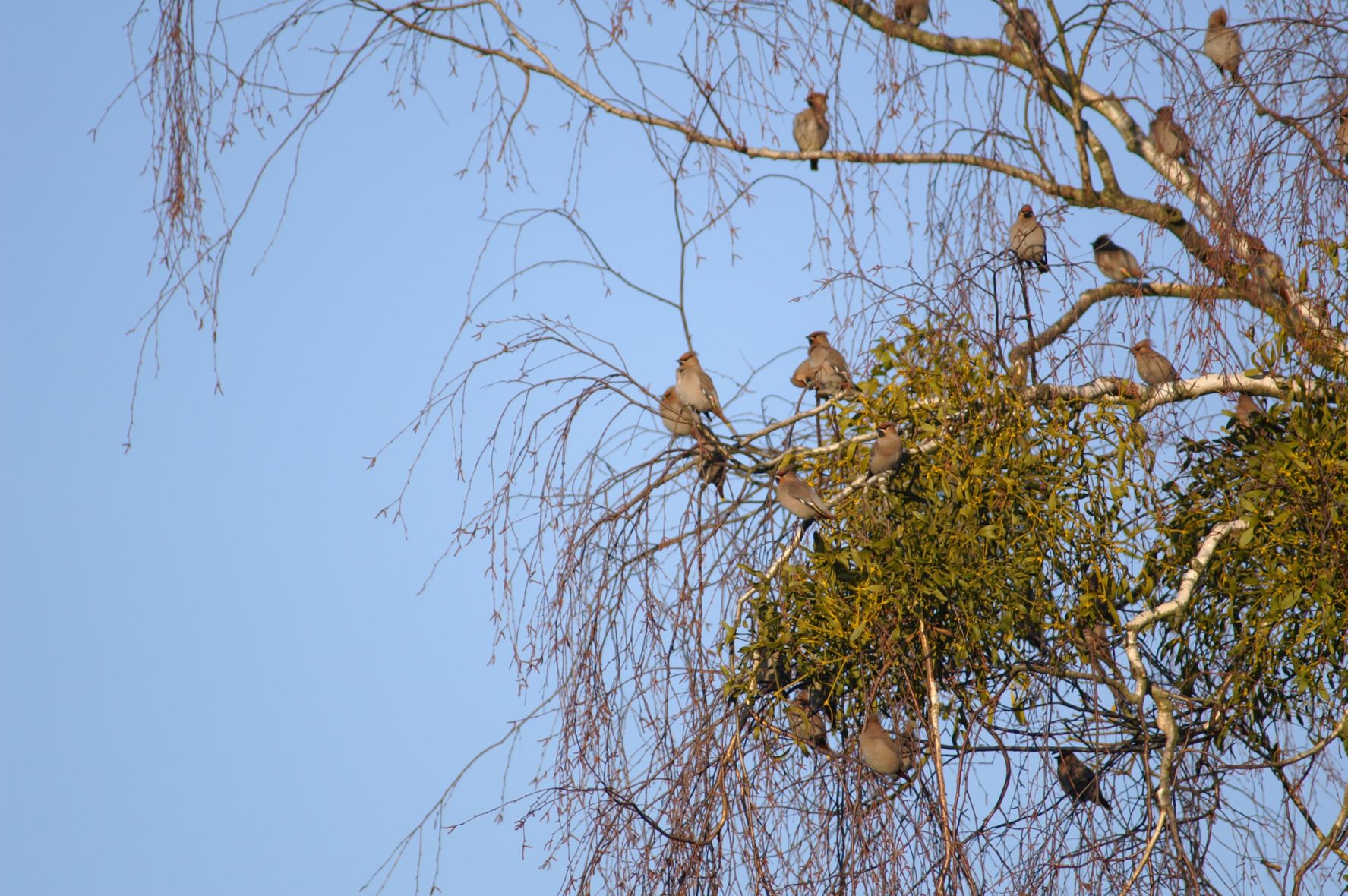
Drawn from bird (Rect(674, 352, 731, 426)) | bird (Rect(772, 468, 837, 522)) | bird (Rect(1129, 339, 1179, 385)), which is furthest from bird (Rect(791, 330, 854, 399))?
bird (Rect(1129, 339, 1179, 385))

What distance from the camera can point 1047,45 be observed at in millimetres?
3998

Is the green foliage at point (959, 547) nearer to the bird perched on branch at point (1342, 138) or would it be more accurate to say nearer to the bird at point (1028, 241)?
the bird at point (1028, 241)

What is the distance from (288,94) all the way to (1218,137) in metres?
2.12

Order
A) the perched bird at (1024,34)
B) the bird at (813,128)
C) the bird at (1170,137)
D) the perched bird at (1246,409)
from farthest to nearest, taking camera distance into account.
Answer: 1. the bird at (813,128)
2. the perched bird at (1024,34)
3. the bird at (1170,137)
4. the perched bird at (1246,409)

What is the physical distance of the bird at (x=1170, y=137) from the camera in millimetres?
3762

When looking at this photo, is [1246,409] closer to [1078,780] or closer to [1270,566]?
[1270,566]

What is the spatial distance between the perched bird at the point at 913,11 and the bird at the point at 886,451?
46.2 inches

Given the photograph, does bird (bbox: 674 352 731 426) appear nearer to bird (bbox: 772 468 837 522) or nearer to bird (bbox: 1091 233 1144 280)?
bird (bbox: 772 468 837 522)

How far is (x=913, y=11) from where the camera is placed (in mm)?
4641

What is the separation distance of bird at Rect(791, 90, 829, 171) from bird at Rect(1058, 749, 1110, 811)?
212cm

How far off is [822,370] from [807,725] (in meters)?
1.30

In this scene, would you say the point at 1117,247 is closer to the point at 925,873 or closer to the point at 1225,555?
the point at 1225,555

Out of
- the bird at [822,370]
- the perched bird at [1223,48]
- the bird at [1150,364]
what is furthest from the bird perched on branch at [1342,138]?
the bird at [822,370]

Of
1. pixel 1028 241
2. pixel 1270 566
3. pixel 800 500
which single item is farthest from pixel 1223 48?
pixel 800 500
